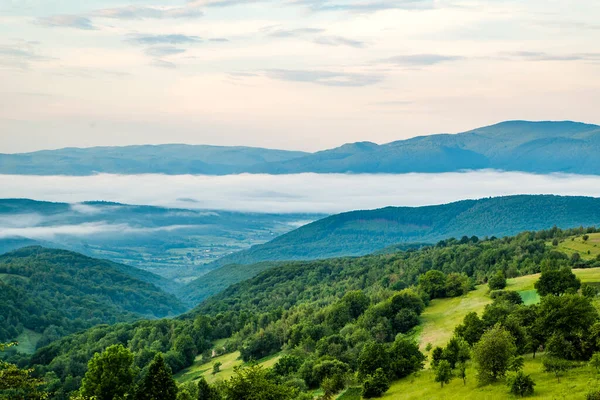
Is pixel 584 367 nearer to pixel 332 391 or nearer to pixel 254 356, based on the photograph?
pixel 332 391

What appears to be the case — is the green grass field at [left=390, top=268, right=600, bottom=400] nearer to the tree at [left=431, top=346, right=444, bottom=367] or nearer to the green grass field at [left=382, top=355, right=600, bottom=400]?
the green grass field at [left=382, top=355, right=600, bottom=400]

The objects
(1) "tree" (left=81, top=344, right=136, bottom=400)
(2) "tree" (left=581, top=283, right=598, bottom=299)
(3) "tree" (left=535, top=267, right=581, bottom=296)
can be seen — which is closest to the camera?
(1) "tree" (left=81, top=344, right=136, bottom=400)

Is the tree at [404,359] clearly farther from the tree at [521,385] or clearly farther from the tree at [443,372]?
the tree at [521,385]

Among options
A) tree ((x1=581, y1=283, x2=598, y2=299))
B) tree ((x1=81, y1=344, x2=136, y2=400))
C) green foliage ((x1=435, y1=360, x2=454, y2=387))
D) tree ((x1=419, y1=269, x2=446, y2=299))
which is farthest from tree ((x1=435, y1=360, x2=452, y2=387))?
tree ((x1=419, y1=269, x2=446, y2=299))

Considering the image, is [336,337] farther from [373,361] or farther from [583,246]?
[583,246]

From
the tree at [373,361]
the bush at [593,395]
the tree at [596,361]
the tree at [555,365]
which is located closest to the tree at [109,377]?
the tree at [373,361]

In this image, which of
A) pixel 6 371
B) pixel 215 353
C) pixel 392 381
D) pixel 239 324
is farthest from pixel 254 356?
pixel 6 371
